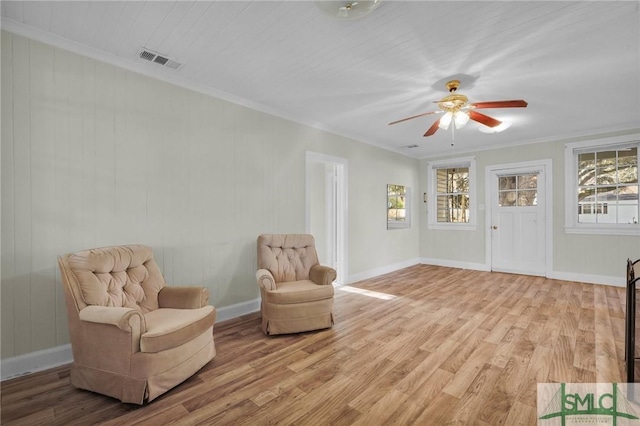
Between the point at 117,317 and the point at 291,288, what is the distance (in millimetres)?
1576

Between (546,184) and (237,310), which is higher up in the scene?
(546,184)

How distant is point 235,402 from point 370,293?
2.91 m

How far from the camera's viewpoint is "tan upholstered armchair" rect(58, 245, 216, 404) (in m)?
1.88

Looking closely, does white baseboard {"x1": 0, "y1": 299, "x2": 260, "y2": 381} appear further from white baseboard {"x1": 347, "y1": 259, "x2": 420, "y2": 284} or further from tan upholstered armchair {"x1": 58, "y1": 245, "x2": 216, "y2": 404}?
white baseboard {"x1": 347, "y1": 259, "x2": 420, "y2": 284}

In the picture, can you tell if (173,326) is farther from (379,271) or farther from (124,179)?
(379,271)

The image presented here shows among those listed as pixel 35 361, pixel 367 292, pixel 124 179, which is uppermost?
pixel 124 179

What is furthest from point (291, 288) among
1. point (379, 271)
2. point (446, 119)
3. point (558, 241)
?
point (558, 241)

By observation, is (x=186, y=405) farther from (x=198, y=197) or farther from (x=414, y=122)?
(x=414, y=122)

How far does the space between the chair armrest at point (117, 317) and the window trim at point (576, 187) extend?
651 cm

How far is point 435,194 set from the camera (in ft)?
22.8

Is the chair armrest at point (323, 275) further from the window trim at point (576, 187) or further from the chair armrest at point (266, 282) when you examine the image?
the window trim at point (576, 187)

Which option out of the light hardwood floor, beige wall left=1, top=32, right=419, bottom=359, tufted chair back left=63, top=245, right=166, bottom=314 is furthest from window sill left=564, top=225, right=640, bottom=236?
tufted chair back left=63, top=245, right=166, bottom=314

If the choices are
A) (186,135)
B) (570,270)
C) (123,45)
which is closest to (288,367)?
(186,135)

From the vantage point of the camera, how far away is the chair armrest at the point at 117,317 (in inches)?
72.9
